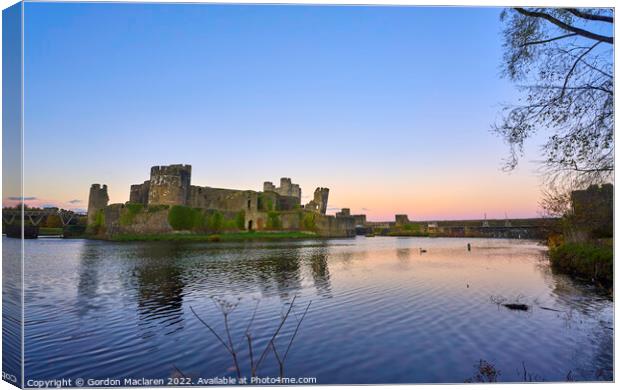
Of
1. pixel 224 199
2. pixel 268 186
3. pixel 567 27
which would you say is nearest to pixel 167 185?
pixel 224 199

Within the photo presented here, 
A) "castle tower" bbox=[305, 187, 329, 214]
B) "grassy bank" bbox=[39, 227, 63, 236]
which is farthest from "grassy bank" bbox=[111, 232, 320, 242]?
"castle tower" bbox=[305, 187, 329, 214]

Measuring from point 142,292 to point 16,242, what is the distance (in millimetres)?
4515

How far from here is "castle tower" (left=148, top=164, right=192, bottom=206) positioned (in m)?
30.3

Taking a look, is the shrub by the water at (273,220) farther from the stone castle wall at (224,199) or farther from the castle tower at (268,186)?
the castle tower at (268,186)

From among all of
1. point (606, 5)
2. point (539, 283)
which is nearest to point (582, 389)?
point (606, 5)

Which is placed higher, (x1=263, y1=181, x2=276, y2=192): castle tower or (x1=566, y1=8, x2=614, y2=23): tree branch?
(x1=263, y1=181, x2=276, y2=192): castle tower

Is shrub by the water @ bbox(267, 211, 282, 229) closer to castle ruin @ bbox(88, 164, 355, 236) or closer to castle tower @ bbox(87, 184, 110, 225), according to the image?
castle ruin @ bbox(88, 164, 355, 236)

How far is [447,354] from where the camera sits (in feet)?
15.1

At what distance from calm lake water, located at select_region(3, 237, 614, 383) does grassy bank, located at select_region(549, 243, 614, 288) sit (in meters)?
0.52

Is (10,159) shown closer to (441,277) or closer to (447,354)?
(447,354)

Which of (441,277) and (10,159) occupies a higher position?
(10,159)

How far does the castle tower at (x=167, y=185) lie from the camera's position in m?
30.3

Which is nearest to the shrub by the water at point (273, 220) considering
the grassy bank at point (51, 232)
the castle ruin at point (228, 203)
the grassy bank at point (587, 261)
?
the castle ruin at point (228, 203)

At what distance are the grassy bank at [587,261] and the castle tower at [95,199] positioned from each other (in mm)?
28823
